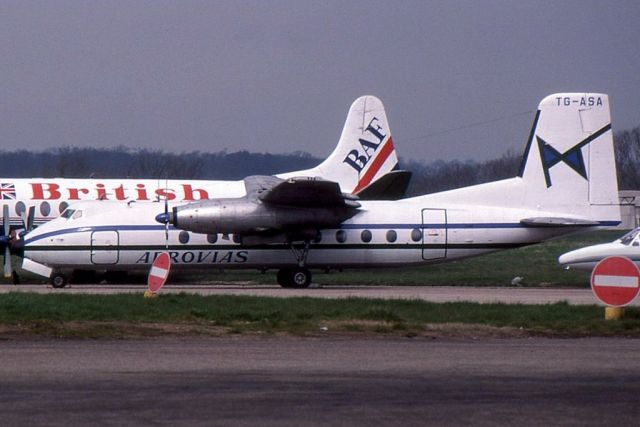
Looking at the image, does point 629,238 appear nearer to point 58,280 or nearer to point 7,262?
point 58,280

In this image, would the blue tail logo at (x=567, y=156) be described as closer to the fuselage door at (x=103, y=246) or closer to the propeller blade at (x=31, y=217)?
the fuselage door at (x=103, y=246)

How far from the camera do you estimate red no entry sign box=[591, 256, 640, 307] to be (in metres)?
16.9

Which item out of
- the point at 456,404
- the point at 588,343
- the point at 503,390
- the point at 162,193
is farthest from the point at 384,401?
the point at 162,193

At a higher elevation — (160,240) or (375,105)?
(375,105)

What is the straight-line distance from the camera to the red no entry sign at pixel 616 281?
16.9 metres

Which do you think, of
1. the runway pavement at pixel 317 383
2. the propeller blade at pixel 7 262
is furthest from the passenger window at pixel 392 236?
the runway pavement at pixel 317 383

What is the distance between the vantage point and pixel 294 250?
30.1 metres

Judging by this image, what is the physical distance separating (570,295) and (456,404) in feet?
58.3

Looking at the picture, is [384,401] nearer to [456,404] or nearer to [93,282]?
[456,404]

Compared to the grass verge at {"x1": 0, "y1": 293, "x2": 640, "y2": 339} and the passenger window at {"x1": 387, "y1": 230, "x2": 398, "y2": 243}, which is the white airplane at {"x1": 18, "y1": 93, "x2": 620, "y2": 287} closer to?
the passenger window at {"x1": 387, "y1": 230, "x2": 398, "y2": 243}

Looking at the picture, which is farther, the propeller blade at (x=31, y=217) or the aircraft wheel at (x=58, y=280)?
the propeller blade at (x=31, y=217)

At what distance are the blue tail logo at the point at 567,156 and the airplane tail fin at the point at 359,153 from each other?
34.2ft

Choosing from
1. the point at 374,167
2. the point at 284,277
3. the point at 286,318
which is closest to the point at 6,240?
the point at 284,277

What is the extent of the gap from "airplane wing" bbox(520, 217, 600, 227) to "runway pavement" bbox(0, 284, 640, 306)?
1799 millimetres
